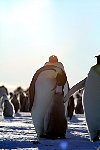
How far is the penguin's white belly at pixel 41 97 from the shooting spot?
9828 mm

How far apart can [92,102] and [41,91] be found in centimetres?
135

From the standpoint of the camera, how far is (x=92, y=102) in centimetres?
883

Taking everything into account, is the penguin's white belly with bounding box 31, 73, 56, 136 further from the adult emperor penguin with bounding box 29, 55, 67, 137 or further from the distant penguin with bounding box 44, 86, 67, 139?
the distant penguin with bounding box 44, 86, 67, 139

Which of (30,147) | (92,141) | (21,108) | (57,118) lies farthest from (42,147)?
(21,108)

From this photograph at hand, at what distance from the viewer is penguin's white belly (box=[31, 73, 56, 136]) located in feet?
32.2

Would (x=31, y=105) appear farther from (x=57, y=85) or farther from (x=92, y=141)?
(x=92, y=141)

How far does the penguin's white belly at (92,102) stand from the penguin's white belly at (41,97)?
105 cm

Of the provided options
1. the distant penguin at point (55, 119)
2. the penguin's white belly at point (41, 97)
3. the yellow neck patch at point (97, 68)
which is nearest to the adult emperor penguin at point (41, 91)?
the penguin's white belly at point (41, 97)

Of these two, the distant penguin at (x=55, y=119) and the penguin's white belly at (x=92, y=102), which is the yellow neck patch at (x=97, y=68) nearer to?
the penguin's white belly at (x=92, y=102)

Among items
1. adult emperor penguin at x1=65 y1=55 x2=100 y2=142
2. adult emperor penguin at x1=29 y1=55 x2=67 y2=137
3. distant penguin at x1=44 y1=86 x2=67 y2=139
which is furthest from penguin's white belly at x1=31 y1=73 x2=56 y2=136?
adult emperor penguin at x1=65 y1=55 x2=100 y2=142

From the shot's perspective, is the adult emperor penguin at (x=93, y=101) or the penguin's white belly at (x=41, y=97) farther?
the penguin's white belly at (x=41, y=97)

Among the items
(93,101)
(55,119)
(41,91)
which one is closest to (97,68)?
(93,101)

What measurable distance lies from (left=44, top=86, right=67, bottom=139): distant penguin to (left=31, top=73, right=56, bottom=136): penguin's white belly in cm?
20

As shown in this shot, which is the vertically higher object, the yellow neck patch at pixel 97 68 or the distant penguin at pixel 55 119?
the yellow neck patch at pixel 97 68
